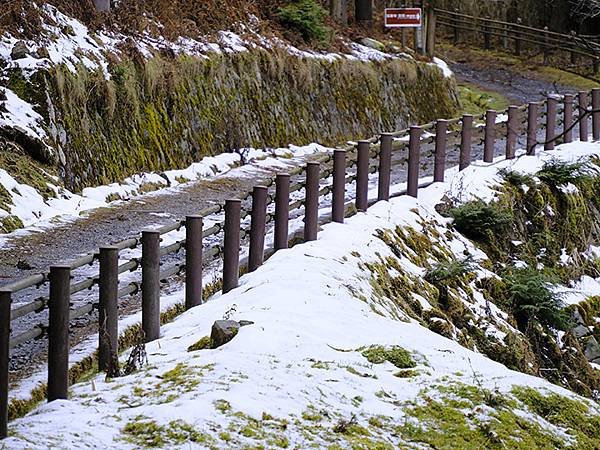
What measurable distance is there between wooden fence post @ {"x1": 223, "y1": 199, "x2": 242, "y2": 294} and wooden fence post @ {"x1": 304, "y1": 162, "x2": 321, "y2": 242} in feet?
6.35

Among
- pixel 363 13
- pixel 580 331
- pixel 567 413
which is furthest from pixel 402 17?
pixel 567 413

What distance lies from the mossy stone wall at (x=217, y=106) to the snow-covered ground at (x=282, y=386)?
6.28 metres

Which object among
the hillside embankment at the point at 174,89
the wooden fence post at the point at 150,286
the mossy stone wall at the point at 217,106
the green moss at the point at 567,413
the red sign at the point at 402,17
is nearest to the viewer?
the green moss at the point at 567,413

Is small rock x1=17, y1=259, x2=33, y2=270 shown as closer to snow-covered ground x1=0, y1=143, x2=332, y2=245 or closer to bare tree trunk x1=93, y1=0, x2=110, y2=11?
snow-covered ground x1=0, y1=143, x2=332, y2=245

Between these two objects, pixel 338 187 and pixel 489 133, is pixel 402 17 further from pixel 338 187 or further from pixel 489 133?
pixel 338 187

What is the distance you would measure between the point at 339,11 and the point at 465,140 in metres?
12.7

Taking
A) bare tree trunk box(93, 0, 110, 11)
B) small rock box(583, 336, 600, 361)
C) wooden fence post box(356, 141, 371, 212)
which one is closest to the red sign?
bare tree trunk box(93, 0, 110, 11)

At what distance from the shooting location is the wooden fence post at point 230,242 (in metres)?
9.86

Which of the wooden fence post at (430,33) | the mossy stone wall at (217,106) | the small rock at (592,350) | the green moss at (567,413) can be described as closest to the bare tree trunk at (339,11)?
the wooden fence post at (430,33)

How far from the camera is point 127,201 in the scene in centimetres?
1448

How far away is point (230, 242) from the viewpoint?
390 inches

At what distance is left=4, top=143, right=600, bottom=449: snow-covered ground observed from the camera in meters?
5.77

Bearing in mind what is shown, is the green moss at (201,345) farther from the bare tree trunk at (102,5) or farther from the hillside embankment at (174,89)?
the bare tree trunk at (102,5)

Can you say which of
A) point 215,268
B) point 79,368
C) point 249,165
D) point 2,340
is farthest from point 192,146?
point 2,340
